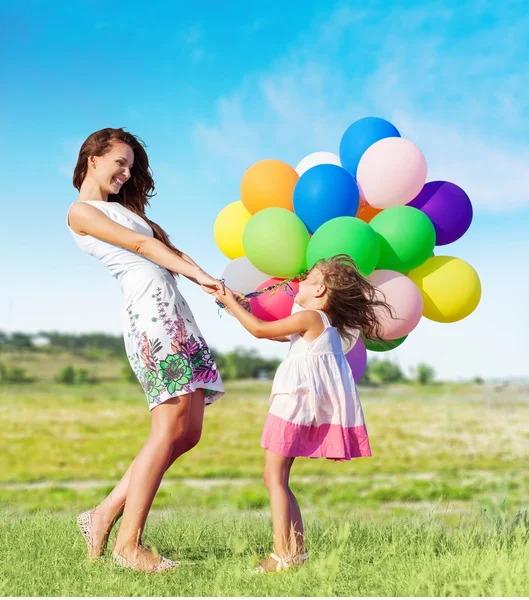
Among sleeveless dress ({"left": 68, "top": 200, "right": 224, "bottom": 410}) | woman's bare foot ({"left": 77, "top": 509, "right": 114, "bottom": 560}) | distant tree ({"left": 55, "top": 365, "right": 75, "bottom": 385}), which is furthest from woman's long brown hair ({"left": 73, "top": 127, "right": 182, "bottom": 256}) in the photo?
distant tree ({"left": 55, "top": 365, "right": 75, "bottom": 385})

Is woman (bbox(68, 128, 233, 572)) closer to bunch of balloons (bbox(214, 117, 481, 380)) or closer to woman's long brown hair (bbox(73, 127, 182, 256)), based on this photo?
woman's long brown hair (bbox(73, 127, 182, 256))

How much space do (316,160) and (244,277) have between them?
0.83m

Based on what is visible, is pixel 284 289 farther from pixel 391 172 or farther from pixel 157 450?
pixel 157 450

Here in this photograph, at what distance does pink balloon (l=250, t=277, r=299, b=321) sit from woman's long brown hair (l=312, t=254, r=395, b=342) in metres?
0.27

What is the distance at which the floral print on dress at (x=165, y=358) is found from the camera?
9.41 ft

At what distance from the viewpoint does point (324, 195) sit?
10.6ft

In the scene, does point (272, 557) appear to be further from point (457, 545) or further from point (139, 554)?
point (457, 545)

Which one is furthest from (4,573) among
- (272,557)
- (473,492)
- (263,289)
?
(473,492)

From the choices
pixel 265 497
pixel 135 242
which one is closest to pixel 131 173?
pixel 135 242

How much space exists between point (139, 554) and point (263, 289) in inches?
51.6

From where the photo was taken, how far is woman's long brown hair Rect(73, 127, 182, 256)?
10.4 ft

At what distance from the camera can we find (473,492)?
26.0ft

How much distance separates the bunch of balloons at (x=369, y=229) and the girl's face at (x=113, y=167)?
0.65 metres

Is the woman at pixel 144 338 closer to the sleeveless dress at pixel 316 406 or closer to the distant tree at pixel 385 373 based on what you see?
the sleeveless dress at pixel 316 406
